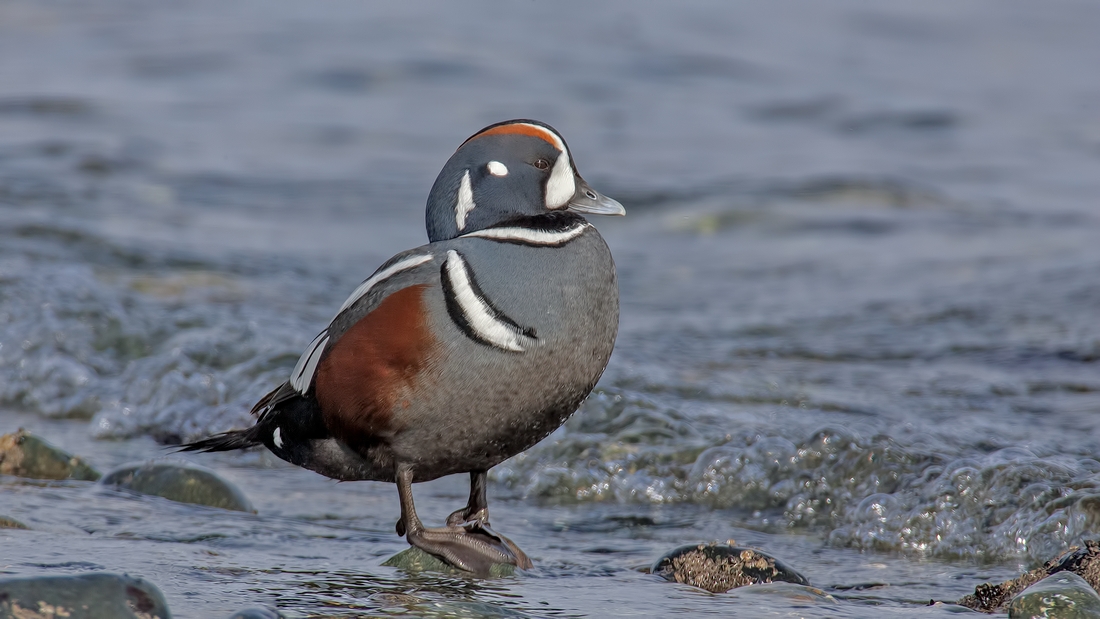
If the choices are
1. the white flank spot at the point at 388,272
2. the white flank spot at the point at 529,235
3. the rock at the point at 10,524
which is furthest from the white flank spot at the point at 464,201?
the rock at the point at 10,524

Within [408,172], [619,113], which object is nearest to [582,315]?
[408,172]

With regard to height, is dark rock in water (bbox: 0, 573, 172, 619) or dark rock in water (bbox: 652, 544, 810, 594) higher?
dark rock in water (bbox: 0, 573, 172, 619)

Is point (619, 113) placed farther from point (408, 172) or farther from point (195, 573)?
point (195, 573)

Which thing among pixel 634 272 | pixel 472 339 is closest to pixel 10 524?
pixel 472 339

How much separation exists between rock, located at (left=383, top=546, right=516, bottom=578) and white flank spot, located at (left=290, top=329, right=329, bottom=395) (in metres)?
0.69

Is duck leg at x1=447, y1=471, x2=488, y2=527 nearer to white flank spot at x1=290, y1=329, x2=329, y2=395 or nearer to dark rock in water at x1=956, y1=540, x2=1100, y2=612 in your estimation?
white flank spot at x1=290, y1=329, x2=329, y2=395

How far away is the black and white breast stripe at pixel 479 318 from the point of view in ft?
13.0

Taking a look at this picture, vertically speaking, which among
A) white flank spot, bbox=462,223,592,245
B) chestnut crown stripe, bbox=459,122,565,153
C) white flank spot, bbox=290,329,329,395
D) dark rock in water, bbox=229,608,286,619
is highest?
chestnut crown stripe, bbox=459,122,565,153

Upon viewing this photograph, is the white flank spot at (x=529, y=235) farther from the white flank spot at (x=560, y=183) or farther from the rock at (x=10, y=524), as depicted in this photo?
the rock at (x=10, y=524)

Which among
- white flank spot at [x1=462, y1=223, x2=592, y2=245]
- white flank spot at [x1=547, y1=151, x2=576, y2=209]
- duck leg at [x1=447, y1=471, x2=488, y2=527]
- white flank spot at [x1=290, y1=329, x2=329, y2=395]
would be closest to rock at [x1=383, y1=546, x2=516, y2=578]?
duck leg at [x1=447, y1=471, x2=488, y2=527]

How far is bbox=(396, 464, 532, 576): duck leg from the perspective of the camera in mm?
4301

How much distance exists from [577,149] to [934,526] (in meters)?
10.1

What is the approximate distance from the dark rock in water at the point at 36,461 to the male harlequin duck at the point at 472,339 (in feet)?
4.91

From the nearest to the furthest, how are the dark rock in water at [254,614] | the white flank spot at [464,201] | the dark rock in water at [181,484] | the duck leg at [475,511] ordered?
the dark rock in water at [254,614] → the white flank spot at [464,201] → the duck leg at [475,511] → the dark rock in water at [181,484]
